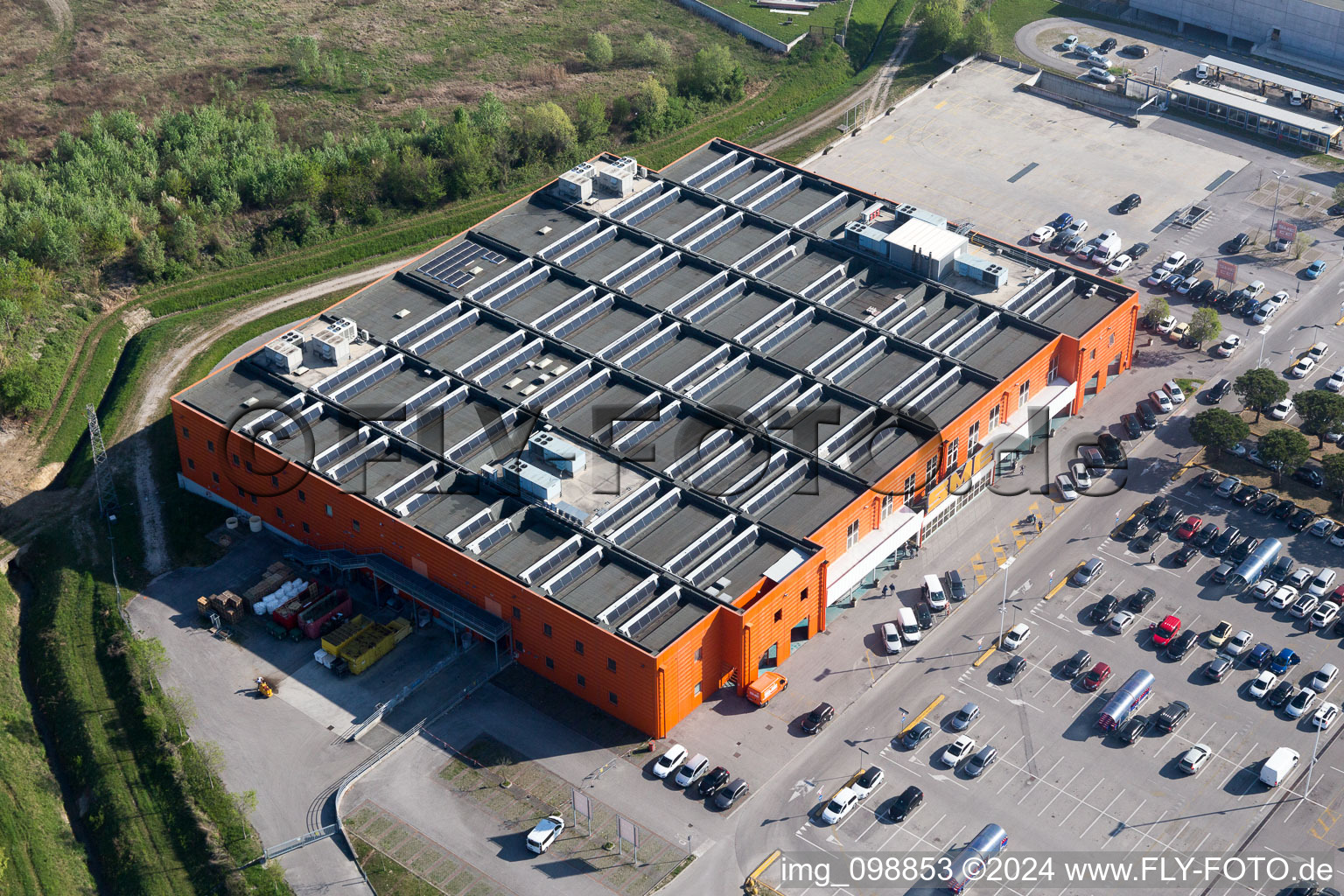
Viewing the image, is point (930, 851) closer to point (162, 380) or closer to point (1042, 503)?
point (1042, 503)

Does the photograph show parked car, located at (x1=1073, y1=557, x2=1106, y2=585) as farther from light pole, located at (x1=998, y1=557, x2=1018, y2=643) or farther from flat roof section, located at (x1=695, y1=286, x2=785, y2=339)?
flat roof section, located at (x1=695, y1=286, x2=785, y2=339)

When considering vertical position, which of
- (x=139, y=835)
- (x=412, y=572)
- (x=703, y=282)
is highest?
(x=703, y=282)

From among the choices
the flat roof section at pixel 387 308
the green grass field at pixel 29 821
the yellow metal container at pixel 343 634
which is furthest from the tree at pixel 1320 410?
the green grass field at pixel 29 821

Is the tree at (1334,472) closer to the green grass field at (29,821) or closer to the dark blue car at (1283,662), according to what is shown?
the dark blue car at (1283,662)

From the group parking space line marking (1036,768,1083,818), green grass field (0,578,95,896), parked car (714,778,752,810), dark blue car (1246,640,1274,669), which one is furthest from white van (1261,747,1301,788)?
green grass field (0,578,95,896)

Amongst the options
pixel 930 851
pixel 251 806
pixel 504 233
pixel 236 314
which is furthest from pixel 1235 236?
pixel 251 806

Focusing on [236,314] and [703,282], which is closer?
[703,282]
